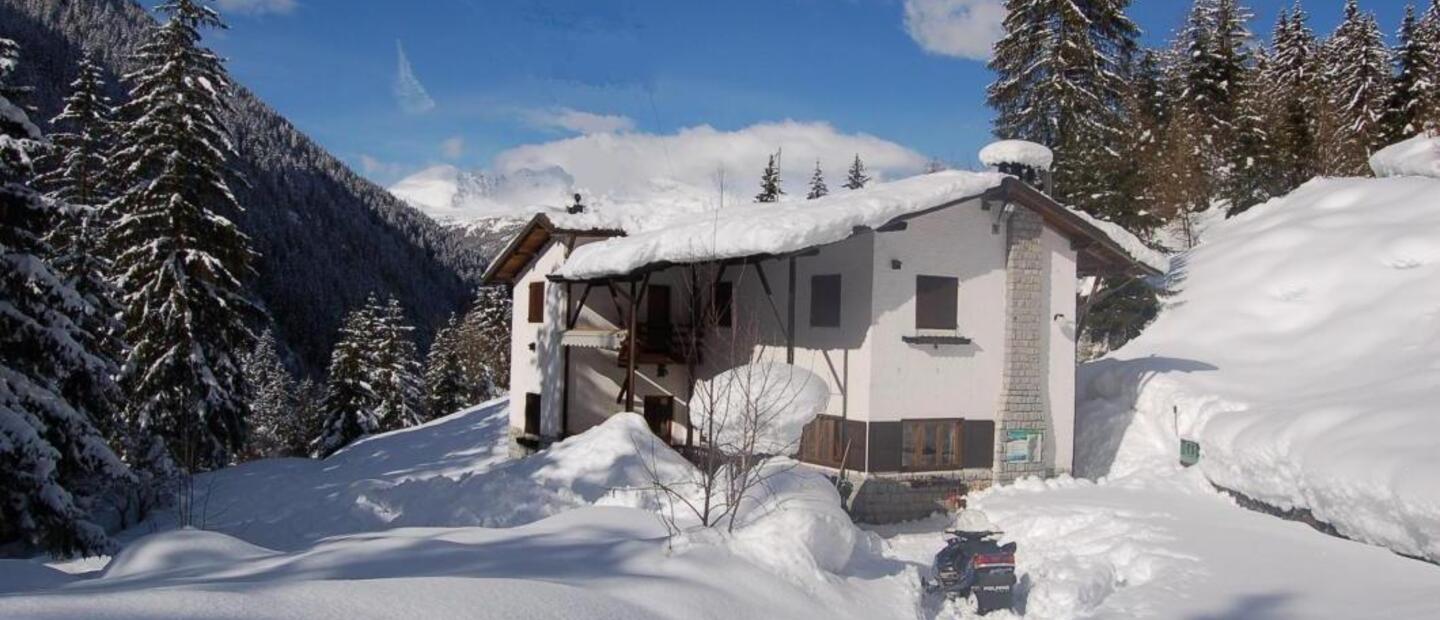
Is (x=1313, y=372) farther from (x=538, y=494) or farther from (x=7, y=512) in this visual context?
(x=7, y=512)

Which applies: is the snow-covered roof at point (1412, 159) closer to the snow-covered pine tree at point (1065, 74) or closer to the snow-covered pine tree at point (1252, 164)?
the snow-covered pine tree at point (1252, 164)

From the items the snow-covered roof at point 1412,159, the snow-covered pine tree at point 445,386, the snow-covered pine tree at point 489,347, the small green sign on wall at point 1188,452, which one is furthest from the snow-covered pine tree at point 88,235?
the snow-covered roof at point 1412,159

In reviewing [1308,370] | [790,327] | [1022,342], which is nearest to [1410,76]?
[1308,370]

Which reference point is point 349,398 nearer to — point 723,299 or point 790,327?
point 723,299

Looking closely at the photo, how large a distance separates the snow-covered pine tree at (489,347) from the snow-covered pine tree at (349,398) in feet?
39.5

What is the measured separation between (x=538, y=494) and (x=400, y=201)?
159 meters

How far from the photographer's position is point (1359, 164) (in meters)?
37.2

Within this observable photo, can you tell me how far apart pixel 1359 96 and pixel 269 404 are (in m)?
63.9

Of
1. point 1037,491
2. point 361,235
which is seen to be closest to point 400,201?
point 361,235

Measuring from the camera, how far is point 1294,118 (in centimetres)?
3694

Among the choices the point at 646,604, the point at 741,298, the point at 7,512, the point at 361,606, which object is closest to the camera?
the point at 361,606

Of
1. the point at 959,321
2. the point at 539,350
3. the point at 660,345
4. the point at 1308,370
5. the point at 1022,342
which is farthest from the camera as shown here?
the point at 539,350

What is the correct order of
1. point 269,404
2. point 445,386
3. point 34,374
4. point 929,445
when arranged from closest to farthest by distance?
point 34,374, point 929,445, point 445,386, point 269,404

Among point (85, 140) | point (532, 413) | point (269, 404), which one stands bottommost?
point (269, 404)
